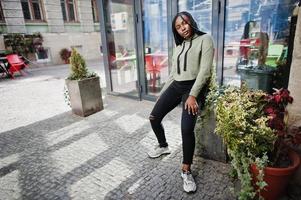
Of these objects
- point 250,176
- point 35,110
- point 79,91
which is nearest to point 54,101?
point 35,110

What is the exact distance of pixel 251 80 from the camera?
3.84 meters

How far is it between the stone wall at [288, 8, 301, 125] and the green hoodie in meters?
0.72

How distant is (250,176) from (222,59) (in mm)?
2524

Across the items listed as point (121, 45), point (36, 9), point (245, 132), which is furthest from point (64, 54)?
point (245, 132)

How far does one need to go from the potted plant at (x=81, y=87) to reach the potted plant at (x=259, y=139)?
123 inches

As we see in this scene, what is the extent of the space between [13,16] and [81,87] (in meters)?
11.3

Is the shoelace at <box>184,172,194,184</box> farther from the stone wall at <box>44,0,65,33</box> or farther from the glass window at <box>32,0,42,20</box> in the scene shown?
the glass window at <box>32,0,42,20</box>

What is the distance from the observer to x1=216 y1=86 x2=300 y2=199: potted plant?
1851mm

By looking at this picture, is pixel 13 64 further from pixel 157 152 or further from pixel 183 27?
pixel 183 27

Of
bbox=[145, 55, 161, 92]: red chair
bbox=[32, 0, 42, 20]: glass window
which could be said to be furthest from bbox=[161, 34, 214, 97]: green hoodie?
bbox=[32, 0, 42, 20]: glass window

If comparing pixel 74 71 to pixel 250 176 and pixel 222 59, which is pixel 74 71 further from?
pixel 250 176

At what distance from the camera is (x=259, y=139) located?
6.27 ft

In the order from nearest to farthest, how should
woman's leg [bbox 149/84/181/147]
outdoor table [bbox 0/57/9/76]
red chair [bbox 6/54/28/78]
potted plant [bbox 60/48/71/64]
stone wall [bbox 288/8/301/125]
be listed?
stone wall [bbox 288/8/301/125], woman's leg [bbox 149/84/181/147], outdoor table [bbox 0/57/9/76], red chair [bbox 6/54/28/78], potted plant [bbox 60/48/71/64]

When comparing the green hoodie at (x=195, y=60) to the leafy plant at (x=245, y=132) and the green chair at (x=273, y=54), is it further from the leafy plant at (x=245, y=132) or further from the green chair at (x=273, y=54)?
the green chair at (x=273, y=54)
